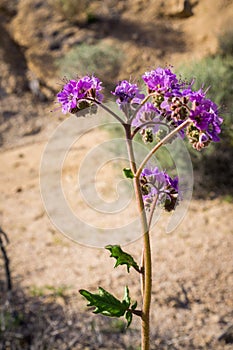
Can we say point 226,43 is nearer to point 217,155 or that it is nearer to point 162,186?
point 217,155

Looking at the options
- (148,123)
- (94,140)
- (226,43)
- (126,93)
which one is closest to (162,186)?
(148,123)

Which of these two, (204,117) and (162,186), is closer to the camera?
(204,117)

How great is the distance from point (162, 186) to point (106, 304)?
43 centimetres

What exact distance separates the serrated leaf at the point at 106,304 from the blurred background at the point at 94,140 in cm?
82

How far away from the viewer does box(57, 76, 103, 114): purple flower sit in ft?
5.18

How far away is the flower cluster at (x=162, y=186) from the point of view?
1648 mm

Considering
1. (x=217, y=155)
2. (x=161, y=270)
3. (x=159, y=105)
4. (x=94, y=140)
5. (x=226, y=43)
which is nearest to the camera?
(x=159, y=105)

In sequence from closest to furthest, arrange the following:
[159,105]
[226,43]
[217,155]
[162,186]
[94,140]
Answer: [159,105]
[162,186]
[217,155]
[94,140]
[226,43]

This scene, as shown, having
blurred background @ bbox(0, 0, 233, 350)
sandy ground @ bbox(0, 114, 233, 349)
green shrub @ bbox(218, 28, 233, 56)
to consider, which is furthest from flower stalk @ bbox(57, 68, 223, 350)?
green shrub @ bbox(218, 28, 233, 56)

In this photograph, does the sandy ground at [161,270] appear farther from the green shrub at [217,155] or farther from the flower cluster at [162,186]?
the flower cluster at [162,186]

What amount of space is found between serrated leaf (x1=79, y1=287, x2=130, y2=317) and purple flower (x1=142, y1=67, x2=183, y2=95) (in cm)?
69

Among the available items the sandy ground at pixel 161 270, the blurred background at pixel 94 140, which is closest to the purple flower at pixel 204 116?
the blurred background at pixel 94 140

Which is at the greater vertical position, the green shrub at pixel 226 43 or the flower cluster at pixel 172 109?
the green shrub at pixel 226 43

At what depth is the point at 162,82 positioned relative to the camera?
61.8 inches
